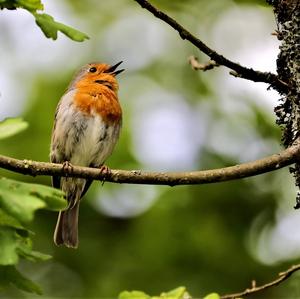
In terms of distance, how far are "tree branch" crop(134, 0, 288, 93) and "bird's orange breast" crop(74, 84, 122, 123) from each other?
2988mm

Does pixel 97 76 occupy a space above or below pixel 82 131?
above

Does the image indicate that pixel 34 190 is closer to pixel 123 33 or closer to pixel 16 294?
pixel 16 294

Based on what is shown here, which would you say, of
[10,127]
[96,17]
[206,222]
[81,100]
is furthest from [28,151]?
[10,127]

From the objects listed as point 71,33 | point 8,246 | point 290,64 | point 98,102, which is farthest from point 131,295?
point 98,102

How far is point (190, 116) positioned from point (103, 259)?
251 cm

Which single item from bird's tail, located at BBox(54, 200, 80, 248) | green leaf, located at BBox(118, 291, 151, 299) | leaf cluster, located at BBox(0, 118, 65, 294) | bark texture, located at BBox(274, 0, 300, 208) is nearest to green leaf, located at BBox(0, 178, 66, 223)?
leaf cluster, located at BBox(0, 118, 65, 294)

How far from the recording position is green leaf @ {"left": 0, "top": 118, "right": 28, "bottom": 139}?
269 centimetres

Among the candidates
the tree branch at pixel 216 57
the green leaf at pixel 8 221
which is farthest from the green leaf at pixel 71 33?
the green leaf at pixel 8 221

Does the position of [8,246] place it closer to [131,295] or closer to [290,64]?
[131,295]

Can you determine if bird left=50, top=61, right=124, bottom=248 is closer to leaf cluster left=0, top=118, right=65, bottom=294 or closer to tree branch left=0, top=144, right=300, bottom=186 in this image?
tree branch left=0, top=144, right=300, bottom=186

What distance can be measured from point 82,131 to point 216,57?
3.04m

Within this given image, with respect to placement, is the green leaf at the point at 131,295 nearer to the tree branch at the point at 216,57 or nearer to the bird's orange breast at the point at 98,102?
the tree branch at the point at 216,57

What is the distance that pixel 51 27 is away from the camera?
2.86m

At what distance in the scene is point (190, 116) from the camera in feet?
30.5
